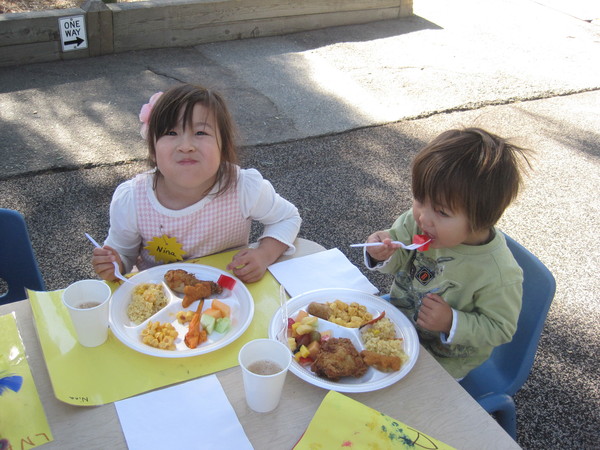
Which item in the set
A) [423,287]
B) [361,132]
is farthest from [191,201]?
[361,132]

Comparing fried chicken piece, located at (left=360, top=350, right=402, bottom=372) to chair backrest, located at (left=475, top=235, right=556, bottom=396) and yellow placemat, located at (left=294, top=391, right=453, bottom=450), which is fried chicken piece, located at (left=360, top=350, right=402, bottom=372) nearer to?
yellow placemat, located at (left=294, top=391, right=453, bottom=450)

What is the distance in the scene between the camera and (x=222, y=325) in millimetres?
1308

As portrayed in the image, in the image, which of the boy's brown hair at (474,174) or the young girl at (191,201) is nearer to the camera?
the boy's brown hair at (474,174)

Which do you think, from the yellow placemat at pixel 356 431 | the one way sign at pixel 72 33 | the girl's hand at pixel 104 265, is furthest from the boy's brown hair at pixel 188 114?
the one way sign at pixel 72 33

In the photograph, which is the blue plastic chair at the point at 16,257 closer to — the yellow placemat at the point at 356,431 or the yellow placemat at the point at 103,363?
the yellow placemat at the point at 103,363

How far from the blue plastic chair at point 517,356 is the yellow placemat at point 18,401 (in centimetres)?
108

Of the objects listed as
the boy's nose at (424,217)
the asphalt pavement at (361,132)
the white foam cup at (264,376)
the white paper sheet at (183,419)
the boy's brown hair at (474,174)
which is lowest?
the asphalt pavement at (361,132)

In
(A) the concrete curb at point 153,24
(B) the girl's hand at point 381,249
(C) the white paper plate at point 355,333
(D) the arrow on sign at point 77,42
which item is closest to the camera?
(C) the white paper plate at point 355,333

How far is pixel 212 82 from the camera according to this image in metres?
4.47

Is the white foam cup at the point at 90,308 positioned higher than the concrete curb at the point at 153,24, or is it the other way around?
the white foam cup at the point at 90,308

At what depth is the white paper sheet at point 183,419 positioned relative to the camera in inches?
40.6

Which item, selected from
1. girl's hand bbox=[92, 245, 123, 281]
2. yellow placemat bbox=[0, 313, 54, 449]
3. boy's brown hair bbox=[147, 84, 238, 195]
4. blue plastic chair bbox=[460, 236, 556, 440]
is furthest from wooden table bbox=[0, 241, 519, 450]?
boy's brown hair bbox=[147, 84, 238, 195]

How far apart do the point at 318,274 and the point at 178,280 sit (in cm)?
39

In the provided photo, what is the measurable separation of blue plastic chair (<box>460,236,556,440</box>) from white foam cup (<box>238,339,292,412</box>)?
658 mm
